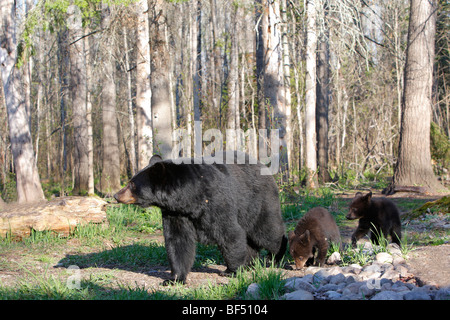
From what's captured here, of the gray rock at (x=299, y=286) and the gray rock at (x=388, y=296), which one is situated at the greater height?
the gray rock at (x=388, y=296)

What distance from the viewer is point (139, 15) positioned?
9289mm

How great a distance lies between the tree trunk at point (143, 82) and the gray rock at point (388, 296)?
6565 millimetres

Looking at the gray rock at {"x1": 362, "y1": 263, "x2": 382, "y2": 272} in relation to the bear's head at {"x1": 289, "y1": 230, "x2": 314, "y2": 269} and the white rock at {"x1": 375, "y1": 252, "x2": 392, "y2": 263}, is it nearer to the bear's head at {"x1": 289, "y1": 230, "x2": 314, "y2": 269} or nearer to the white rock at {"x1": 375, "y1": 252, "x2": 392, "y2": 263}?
the white rock at {"x1": 375, "y1": 252, "x2": 392, "y2": 263}

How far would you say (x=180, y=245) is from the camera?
4660 mm

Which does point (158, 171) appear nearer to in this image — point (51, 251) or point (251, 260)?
point (251, 260)

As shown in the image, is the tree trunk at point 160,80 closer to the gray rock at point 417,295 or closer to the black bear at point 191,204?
the black bear at point 191,204

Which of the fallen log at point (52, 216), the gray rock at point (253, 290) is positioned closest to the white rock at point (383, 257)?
the gray rock at point (253, 290)

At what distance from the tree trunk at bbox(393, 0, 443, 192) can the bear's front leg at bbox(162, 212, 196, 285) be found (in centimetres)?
781

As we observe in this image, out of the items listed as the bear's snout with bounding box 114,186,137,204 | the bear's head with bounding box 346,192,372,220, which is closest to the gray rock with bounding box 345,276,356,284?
the bear's head with bounding box 346,192,372,220

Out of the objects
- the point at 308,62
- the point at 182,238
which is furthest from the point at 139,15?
the point at 182,238

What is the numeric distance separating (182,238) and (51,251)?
97.4 inches

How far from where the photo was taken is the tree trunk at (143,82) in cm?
939

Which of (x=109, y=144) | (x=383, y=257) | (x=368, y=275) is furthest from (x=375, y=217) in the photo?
(x=109, y=144)

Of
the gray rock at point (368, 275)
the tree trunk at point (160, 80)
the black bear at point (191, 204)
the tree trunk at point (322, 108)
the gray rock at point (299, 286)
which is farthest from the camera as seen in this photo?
the tree trunk at point (322, 108)
